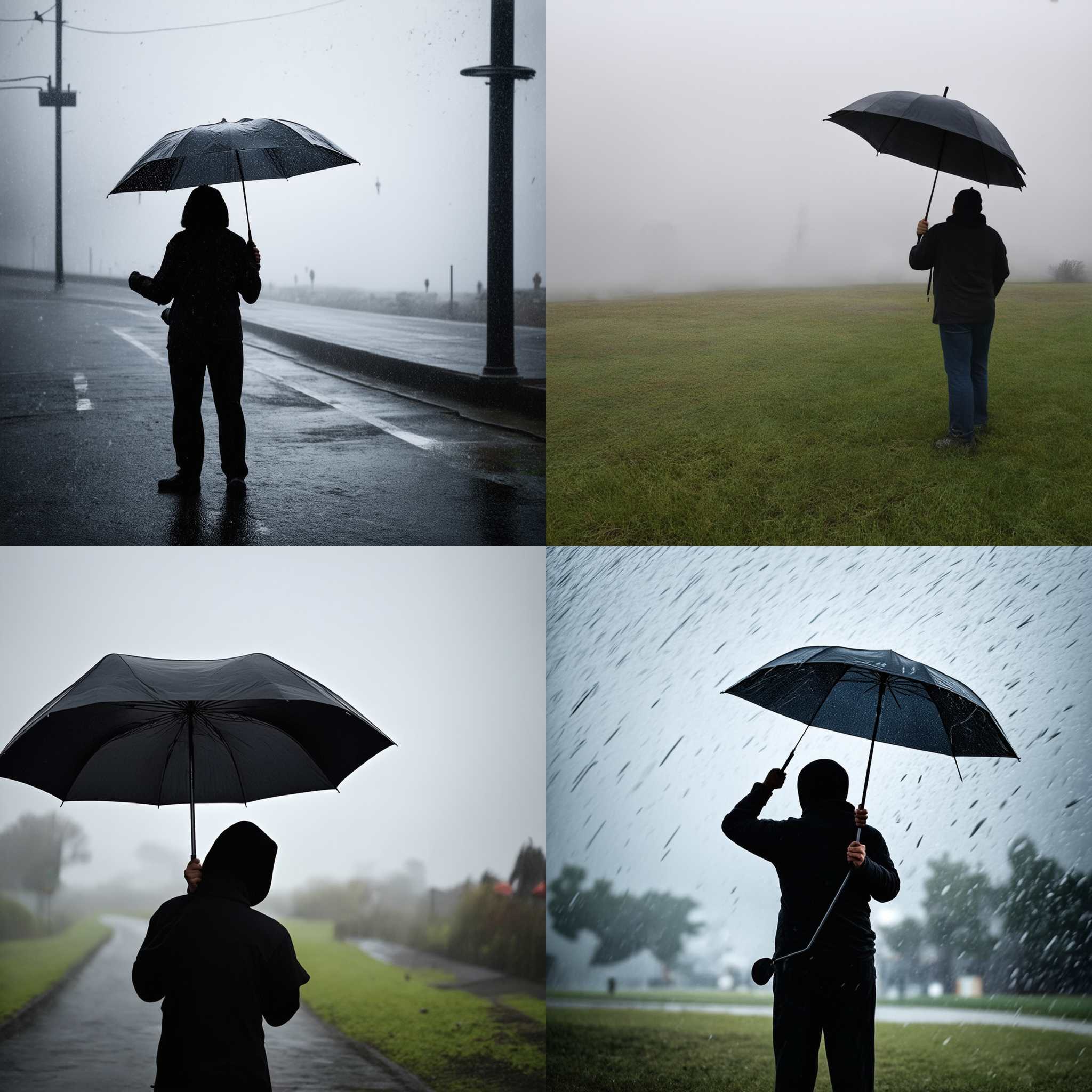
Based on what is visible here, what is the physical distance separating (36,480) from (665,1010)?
5023mm

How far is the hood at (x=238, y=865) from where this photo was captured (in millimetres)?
3303

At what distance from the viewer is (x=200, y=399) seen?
696 centimetres

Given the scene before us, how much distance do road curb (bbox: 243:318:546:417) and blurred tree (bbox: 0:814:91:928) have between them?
3.64 m

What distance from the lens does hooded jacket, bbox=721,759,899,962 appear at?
3.86 meters

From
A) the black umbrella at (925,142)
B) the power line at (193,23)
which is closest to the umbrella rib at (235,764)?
the black umbrella at (925,142)

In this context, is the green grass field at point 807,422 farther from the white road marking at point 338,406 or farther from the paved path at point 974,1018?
the paved path at point 974,1018

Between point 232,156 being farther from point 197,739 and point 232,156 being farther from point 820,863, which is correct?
point 820,863

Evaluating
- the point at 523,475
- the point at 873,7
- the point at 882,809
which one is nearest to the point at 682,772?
the point at 882,809

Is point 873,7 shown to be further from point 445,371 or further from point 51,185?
point 51,185

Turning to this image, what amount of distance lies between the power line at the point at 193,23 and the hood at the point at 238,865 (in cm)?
740

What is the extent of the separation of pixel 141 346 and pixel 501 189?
9.04ft

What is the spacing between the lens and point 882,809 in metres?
6.95

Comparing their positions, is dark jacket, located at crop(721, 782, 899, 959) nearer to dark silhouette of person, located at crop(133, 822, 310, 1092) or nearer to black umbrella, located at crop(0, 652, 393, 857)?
black umbrella, located at crop(0, 652, 393, 857)

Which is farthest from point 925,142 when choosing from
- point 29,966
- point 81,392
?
point 29,966
